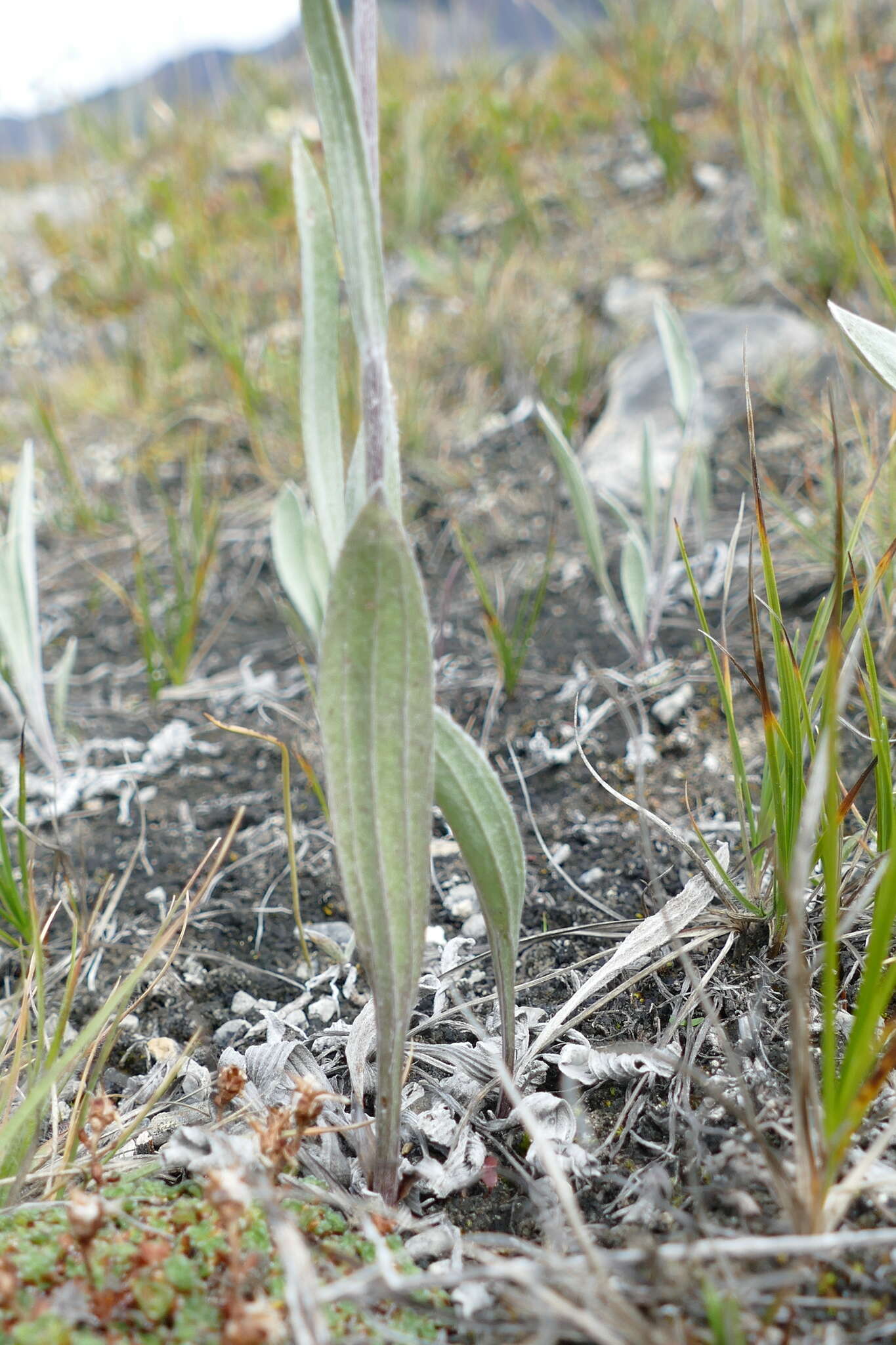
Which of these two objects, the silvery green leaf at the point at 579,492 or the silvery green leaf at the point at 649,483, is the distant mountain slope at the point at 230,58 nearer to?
the silvery green leaf at the point at 649,483

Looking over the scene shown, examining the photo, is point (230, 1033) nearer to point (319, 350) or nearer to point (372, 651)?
point (372, 651)

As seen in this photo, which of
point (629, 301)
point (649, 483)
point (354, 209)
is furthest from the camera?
point (629, 301)

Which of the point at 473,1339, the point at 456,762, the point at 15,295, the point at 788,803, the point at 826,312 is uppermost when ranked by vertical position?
the point at 15,295

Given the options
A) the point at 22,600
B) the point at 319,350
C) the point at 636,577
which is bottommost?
the point at 636,577

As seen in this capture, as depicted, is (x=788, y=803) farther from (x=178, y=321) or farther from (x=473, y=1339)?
(x=178, y=321)

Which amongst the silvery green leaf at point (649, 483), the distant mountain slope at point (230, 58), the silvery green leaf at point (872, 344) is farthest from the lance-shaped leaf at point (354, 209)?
the distant mountain slope at point (230, 58)

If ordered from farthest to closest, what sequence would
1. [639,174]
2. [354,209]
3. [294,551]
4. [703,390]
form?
1. [639,174]
2. [703,390]
3. [294,551]
4. [354,209]

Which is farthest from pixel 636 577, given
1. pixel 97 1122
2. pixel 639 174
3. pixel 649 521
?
pixel 639 174

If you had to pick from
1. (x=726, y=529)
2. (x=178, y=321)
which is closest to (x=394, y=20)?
(x=178, y=321)
